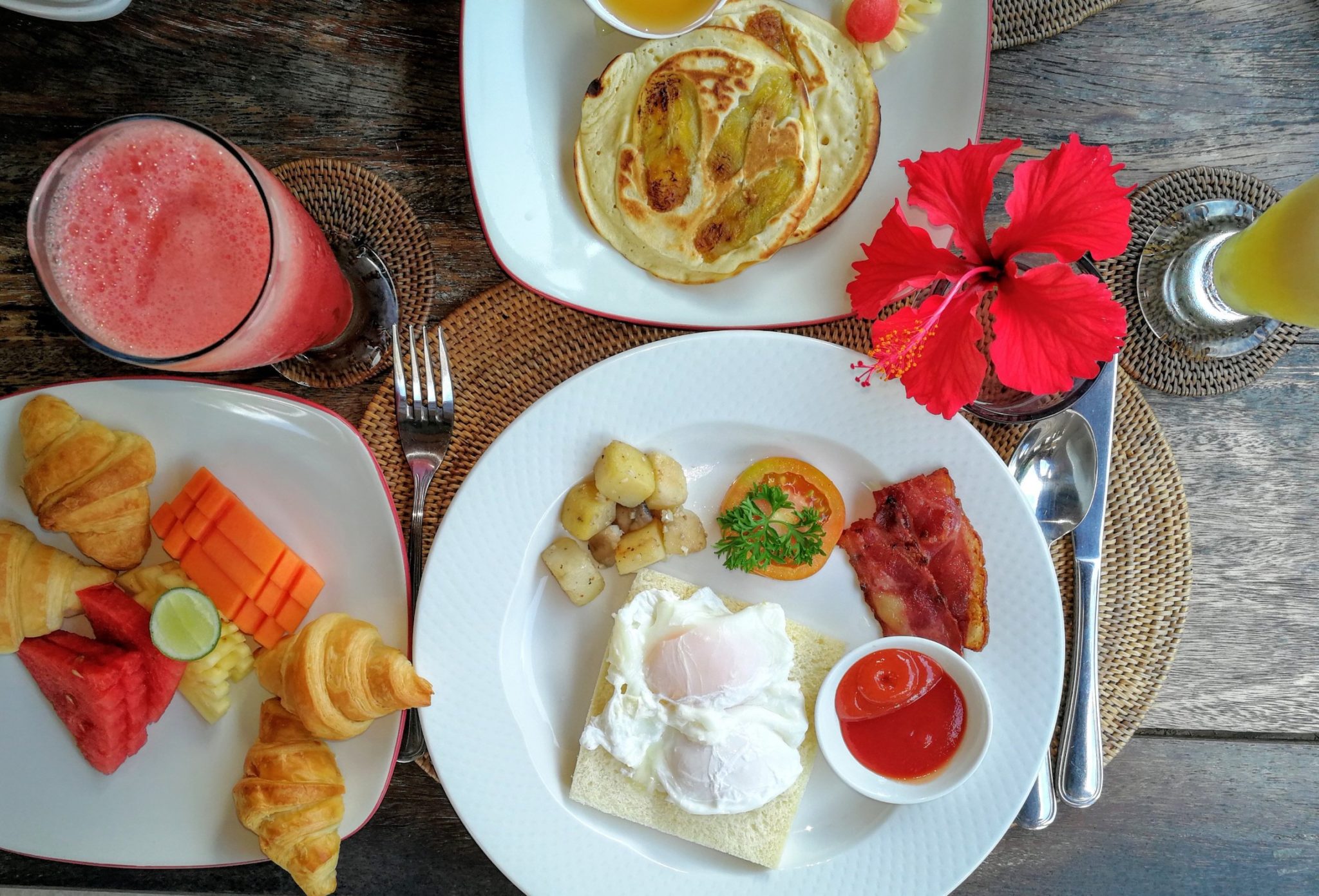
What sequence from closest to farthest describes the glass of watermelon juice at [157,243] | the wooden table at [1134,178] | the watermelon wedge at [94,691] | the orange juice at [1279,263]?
the glass of watermelon juice at [157,243] < the orange juice at [1279,263] < the watermelon wedge at [94,691] < the wooden table at [1134,178]

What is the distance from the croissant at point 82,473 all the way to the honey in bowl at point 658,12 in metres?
1.65

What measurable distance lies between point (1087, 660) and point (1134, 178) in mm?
1331

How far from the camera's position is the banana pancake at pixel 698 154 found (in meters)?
2.13

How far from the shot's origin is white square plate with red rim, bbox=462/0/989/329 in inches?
83.9

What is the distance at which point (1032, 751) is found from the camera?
7.07ft

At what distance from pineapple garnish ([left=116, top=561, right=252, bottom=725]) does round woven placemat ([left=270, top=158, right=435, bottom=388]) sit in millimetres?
602

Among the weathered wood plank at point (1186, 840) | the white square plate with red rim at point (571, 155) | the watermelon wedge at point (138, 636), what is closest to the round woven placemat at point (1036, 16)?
the white square plate with red rim at point (571, 155)

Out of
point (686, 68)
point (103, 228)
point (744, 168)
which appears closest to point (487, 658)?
point (103, 228)

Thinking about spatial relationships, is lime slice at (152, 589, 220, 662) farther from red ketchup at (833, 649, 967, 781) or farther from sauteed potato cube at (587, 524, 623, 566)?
red ketchup at (833, 649, 967, 781)

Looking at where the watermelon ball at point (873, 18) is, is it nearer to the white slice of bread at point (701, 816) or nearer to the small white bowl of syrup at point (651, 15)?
the small white bowl of syrup at point (651, 15)

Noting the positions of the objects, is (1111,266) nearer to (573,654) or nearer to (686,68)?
(686,68)

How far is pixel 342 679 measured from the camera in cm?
199

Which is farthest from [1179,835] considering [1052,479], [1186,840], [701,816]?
[701,816]

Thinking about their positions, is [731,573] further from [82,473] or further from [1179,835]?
[82,473]
